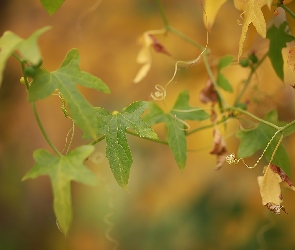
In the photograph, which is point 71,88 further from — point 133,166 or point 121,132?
point 133,166

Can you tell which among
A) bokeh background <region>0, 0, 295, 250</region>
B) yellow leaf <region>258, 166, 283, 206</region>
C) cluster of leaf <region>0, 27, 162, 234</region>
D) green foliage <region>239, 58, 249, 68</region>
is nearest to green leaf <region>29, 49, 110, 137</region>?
cluster of leaf <region>0, 27, 162, 234</region>

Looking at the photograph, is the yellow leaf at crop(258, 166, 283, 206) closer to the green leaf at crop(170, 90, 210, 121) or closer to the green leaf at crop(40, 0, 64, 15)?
the green leaf at crop(170, 90, 210, 121)

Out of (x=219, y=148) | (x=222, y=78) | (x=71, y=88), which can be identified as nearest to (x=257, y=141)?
(x=219, y=148)

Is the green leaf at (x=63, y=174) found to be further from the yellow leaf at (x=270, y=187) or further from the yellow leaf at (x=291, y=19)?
the yellow leaf at (x=291, y=19)

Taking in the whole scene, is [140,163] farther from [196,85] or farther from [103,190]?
[196,85]

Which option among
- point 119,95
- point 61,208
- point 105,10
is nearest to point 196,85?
point 119,95
